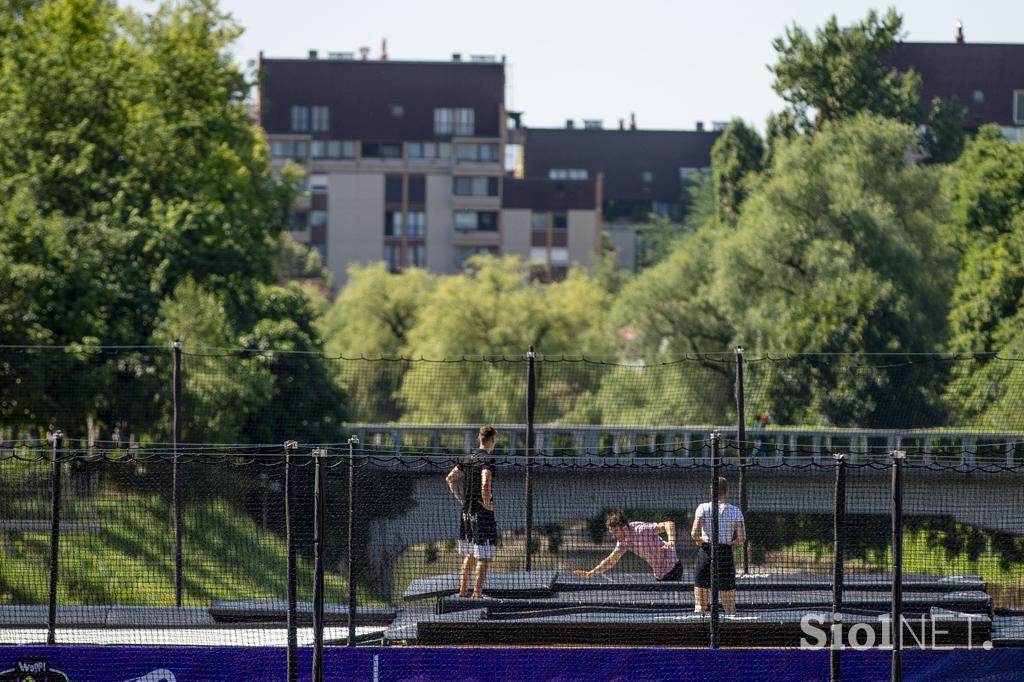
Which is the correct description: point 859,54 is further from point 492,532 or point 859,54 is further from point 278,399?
point 492,532

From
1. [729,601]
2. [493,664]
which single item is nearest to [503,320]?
[729,601]

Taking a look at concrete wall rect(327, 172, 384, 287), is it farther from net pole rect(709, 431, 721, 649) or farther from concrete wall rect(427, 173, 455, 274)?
net pole rect(709, 431, 721, 649)

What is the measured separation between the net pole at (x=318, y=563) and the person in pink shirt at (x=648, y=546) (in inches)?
128

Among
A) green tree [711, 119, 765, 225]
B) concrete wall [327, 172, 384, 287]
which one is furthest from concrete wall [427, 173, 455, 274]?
green tree [711, 119, 765, 225]

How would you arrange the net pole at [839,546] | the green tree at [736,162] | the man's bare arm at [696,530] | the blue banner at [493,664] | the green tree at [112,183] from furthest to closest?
the green tree at [736,162]
the green tree at [112,183]
the man's bare arm at [696,530]
the blue banner at [493,664]
the net pole at [839,546]

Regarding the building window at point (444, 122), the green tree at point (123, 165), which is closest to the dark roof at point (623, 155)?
the building window at point (444, 122)

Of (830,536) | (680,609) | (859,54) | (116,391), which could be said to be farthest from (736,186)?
(680,609)

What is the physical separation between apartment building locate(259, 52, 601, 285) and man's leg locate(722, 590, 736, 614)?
9308 centimetres

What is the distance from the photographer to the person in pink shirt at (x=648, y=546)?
13.3 m

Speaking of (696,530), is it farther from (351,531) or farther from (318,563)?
(318,563)

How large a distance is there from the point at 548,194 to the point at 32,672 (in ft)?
315

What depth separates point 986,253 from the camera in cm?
4447

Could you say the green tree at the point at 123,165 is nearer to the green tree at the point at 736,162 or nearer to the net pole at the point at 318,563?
the net pole at the point at 318,563

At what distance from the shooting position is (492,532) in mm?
12719
